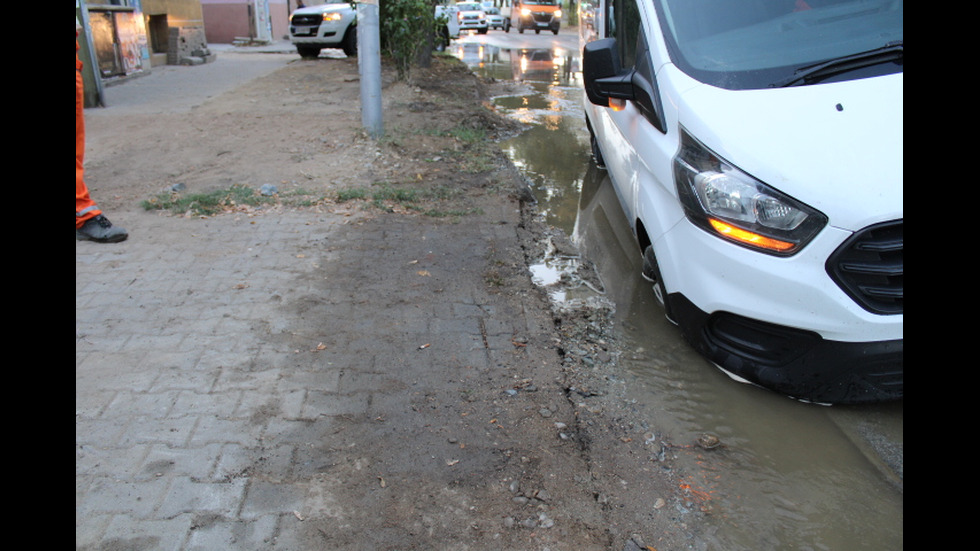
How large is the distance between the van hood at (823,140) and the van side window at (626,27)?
1.37 m

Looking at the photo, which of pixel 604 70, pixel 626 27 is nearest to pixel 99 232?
pixel 604 70

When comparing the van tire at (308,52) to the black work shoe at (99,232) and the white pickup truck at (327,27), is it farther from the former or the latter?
the black work shoe at (99,232)

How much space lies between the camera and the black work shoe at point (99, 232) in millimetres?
4832

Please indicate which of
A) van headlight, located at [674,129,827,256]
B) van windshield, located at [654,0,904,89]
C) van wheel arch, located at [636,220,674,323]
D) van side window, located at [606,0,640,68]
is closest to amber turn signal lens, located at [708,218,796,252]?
van headlight, located at [674,129,827,256]

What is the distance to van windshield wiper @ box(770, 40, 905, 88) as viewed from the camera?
301 centimetres

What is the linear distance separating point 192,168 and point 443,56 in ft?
38.7

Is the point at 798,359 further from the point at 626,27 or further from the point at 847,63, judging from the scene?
the point at 626,27

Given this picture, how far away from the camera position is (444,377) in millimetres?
3287

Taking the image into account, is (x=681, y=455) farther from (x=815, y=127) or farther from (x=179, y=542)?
(x=179, y=542)

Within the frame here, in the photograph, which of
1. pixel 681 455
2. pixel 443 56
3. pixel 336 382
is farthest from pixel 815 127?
pixel 443 56

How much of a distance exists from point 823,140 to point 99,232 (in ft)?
15.4

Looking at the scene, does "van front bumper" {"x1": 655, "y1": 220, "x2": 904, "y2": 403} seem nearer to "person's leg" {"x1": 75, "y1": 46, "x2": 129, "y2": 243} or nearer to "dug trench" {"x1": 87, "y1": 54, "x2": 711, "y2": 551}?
"dug trench" {"x1": 87, "y1": 54, "x2": 711, "y2": 551}

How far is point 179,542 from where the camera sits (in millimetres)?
2285

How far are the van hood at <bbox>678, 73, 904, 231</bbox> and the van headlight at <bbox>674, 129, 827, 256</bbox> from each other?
0.14 ft
